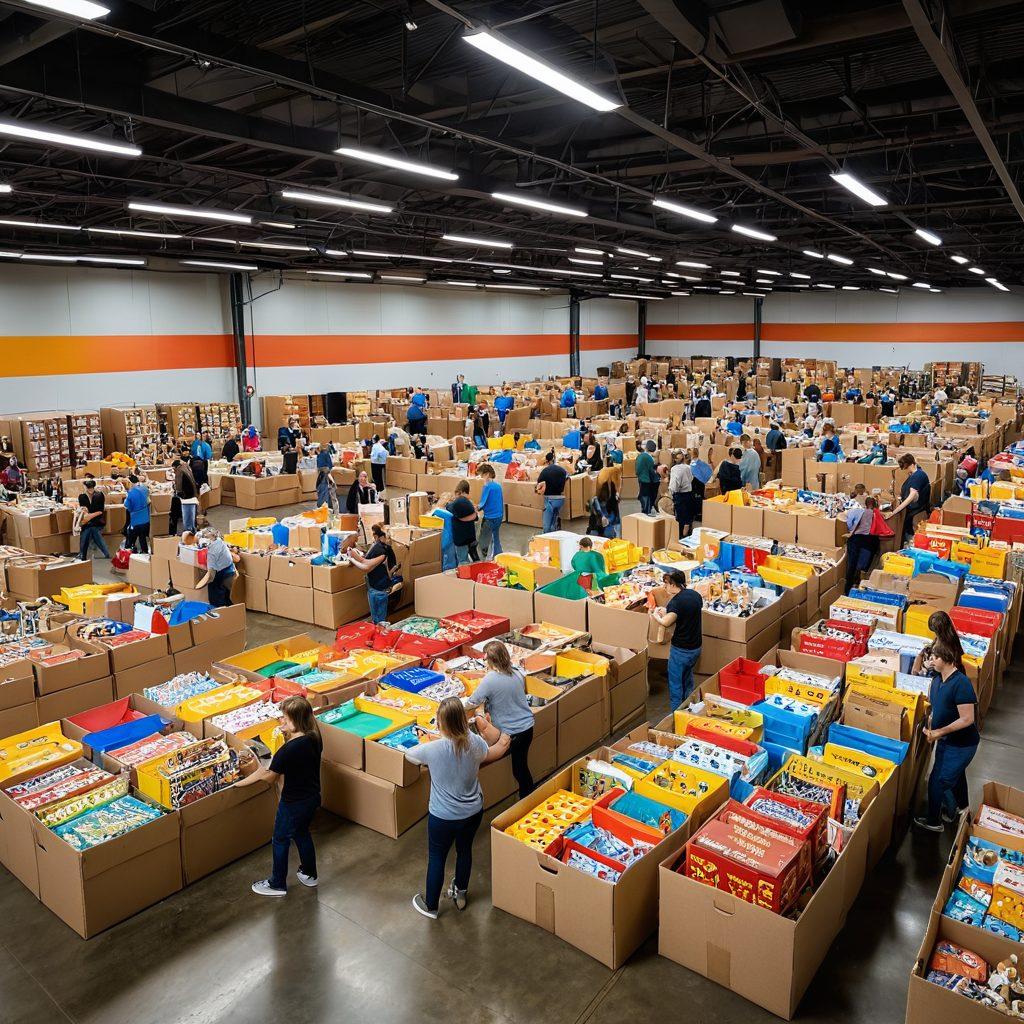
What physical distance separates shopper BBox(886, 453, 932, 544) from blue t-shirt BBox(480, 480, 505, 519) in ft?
17.4

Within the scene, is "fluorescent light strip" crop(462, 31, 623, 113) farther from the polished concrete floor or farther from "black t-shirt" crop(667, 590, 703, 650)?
the polished concrete floor

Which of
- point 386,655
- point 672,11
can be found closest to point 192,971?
point 386,655

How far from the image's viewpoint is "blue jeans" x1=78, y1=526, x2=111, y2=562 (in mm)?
11570

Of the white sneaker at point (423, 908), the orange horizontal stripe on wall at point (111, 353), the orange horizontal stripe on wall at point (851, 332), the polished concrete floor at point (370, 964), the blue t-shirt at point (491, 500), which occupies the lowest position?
the polished concrete floor at point (370, 964)

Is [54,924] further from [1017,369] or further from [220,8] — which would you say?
[1017,369]

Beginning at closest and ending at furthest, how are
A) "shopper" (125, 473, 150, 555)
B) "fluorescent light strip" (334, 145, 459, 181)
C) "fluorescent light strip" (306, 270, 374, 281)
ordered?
"fluorescent light strip" (334, 145, 459, 181) < "shopper" (125, 473, 150, 555) < "fluorescent light strip" (306, 270, 374, 281)

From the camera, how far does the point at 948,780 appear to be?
5148 millimetres

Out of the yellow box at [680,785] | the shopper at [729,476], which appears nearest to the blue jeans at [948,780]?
the yellow box at [680,785]

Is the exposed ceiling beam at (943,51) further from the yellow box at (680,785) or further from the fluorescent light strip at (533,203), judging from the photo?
the fluorescent light strip at (533,203)

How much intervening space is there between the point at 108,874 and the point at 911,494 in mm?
10653

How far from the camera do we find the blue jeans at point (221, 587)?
29.4 ft

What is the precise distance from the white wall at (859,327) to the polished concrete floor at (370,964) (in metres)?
33.7

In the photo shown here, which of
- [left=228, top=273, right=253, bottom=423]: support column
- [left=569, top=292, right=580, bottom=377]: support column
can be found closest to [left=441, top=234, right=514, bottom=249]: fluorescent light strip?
[left=228, top=273, right=253, bottom=423]: support column

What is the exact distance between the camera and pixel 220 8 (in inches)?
235
